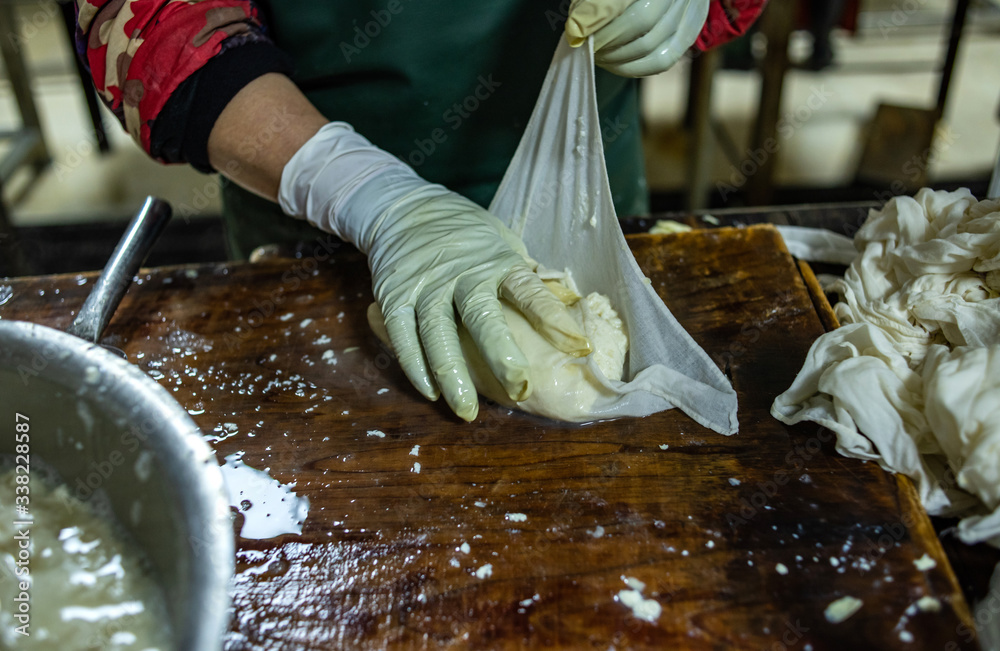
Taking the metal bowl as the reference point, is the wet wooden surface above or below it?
below

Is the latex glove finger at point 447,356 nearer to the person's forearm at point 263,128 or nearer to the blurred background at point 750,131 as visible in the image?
the person's forearm at point 263,128

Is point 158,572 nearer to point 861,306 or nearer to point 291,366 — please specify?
point 291,366

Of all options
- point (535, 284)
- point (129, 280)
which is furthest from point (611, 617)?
point (129, 280)

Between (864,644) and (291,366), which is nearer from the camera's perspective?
(864,644)

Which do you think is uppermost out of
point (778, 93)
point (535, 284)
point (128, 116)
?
point (128, 116)

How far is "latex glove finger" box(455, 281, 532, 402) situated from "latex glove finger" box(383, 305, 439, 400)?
93mm

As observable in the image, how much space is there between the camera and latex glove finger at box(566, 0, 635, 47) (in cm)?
116

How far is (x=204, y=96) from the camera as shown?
1420mm

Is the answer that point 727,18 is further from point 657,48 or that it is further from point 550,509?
point 550,509

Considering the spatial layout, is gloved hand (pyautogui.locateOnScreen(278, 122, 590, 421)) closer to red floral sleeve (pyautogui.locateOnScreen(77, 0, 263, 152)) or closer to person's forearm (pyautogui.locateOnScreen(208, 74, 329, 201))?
person's forearm (pyautogui.locateOnScreen(208, 74, 329, 201))

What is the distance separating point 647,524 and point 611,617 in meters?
0.16

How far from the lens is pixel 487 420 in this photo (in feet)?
3.95

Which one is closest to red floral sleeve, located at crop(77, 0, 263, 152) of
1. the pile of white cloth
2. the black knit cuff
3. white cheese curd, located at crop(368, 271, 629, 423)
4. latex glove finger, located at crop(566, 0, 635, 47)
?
the black knit cuff

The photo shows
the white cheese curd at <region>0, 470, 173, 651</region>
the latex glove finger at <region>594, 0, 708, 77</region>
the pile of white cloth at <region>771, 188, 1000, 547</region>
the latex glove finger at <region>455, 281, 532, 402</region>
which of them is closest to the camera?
the white cheese curd at <region>0, 470, 173, 651</region>
